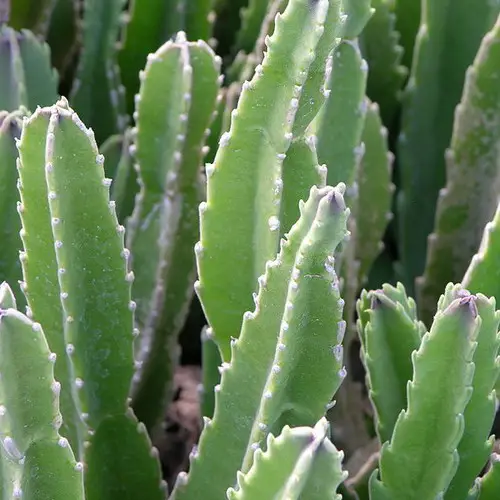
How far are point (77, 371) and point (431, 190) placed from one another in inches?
30.8

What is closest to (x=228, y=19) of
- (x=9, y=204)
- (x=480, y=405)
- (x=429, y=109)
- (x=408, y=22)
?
(x=408, y=22)

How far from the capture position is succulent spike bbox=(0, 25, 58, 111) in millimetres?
1223

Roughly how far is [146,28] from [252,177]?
2.37ft

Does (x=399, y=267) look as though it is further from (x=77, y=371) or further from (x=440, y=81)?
(x=77, y=371)

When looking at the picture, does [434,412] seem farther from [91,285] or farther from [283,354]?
[91,285]

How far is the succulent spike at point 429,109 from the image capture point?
4.63ft

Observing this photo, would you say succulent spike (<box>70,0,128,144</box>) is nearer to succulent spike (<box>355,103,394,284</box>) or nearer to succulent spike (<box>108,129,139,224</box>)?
succulent spike (<box>108,129,139,224</box>)

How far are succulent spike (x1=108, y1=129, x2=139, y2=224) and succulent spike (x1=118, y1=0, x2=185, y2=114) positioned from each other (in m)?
0.22

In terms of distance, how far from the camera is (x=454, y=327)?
0.78 metres

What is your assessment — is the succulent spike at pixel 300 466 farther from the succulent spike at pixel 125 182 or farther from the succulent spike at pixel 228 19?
the succulent spike at pixel 228 19

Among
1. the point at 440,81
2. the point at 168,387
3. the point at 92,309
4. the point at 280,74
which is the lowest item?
the point at 168,387

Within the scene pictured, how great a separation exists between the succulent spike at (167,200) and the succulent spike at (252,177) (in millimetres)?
265

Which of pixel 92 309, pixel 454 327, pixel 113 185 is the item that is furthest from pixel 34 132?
pixel 113 185

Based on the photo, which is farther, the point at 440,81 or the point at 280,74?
the point at 440,81
